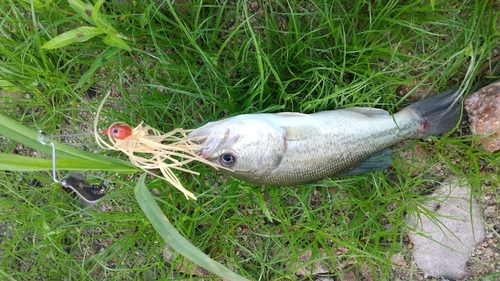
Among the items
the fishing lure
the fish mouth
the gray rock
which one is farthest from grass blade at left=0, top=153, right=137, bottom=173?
the gray rock

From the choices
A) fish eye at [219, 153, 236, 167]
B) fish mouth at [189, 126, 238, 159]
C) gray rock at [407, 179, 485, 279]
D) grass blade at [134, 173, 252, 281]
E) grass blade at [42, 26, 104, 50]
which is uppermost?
grass blade at [42, 26, 104, 50]

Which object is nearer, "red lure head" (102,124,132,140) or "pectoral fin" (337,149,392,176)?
"red lure head" (102,124,132,140)

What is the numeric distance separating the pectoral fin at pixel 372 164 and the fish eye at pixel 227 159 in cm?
67

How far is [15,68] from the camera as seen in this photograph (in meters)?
2.73

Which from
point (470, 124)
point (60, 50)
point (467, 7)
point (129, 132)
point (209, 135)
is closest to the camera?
point (129, 132)

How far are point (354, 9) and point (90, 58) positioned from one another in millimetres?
1709

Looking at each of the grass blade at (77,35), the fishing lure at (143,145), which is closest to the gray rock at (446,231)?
the fishing lure at (143,145)

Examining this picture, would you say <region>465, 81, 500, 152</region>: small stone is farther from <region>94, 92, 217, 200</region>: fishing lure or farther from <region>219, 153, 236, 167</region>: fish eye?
<region>94, 92, 217, 200</region>: fishing lure

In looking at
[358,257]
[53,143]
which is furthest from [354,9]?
[53,143]

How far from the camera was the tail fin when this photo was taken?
246cm

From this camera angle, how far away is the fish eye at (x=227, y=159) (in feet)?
7.13

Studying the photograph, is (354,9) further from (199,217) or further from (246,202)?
(199,217)

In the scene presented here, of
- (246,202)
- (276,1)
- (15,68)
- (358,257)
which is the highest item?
(276,1)

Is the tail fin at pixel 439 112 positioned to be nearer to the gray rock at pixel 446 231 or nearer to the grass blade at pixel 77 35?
the gray rock at pixel 446 231
